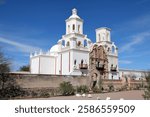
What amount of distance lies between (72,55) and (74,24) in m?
5.76

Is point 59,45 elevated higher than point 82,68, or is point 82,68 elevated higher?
point 59,45

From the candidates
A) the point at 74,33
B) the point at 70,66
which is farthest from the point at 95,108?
the point at 74,33

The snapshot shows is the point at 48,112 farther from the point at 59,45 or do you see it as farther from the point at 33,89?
the point at 59,45

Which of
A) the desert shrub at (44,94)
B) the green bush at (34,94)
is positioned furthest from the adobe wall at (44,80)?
the desert shrub at (44,94)

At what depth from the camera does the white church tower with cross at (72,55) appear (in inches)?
1430

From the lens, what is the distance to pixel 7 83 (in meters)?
22.4

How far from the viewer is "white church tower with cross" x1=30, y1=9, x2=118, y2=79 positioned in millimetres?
36312

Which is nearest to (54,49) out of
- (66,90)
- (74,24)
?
(74,24)

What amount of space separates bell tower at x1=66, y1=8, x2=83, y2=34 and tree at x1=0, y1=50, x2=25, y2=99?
17827 mm

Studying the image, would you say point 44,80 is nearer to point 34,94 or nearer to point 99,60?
point 34,94

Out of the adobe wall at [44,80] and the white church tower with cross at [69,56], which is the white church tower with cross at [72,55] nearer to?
the white church tower with cross at [69,56]

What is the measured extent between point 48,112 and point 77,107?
20.0 inches

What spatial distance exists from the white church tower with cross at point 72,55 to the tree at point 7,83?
13831mm

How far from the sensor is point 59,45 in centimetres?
3956
